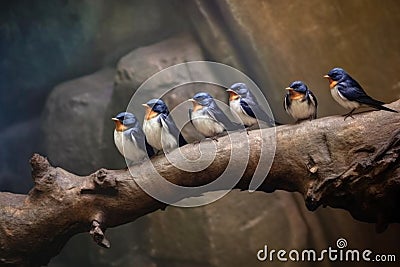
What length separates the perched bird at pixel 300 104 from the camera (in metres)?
1.91

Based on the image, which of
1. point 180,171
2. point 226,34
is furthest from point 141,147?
point 226,34

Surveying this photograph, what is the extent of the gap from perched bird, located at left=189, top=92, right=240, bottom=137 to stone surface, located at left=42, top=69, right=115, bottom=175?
1.07 metres

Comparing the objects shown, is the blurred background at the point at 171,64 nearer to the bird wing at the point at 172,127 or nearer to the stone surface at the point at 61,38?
the stone surface at the point at 61,38

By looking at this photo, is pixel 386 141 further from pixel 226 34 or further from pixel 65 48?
pixel 65 48

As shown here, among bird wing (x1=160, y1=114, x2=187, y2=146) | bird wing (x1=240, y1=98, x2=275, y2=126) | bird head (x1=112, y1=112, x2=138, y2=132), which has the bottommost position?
bird wing (x1=240, y1=98, x2=275, y2=126)

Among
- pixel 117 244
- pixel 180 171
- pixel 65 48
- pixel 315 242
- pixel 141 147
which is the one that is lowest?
pixel 315 242

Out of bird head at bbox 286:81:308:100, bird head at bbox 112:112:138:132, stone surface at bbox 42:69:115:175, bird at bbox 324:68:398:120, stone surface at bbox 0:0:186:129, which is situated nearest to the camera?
bird at bbox 324:68:398:120

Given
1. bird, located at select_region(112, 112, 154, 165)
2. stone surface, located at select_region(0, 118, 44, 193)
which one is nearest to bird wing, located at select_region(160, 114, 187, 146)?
bird, located at select_region(112, 112, 154, 165)

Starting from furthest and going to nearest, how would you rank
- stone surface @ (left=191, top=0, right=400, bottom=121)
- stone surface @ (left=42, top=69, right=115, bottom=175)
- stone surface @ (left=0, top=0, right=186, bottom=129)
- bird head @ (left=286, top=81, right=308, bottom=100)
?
stone surface @ (left=0, top=0, right=186, bottom=129), stone surface @ (left=42, top=69, right=115, bottom=175), stone surface @ (left=191, top=0, right=400, bottom=121), bird head @ (left=286, top=81, right=308, bottom=100)

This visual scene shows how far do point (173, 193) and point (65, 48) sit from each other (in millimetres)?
1651

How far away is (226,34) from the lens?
281 cm

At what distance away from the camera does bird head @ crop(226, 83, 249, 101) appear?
6.75 feet

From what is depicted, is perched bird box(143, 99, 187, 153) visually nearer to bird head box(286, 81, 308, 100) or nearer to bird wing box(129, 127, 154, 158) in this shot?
bird wing box(129, 127, 154, 158)

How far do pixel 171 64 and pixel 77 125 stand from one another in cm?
67
